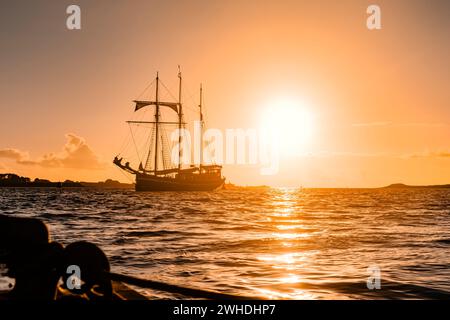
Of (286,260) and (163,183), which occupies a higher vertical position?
(286,260)

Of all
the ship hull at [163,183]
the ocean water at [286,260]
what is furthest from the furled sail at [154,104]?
the ocean water at [286,260]

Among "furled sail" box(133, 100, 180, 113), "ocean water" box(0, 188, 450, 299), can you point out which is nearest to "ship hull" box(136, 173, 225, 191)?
"furled sail" box(133, 100, 180, 113)

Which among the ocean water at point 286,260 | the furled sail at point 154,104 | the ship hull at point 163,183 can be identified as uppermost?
the furled sail at point 154,104

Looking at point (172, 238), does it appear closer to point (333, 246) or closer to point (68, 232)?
point (68, 232)

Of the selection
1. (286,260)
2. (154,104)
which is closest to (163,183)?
(154,104)

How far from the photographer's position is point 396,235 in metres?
24.7

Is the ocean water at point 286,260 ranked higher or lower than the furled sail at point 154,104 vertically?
lower

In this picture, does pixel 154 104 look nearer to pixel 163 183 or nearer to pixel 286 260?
pixel 163 183

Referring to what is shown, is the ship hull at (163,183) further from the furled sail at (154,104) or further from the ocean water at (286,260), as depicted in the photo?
the ocean water at (286,260)

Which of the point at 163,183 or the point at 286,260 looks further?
the point at 163,183

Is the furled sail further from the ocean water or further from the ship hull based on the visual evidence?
the ocean water

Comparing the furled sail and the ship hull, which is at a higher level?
the furled sail
